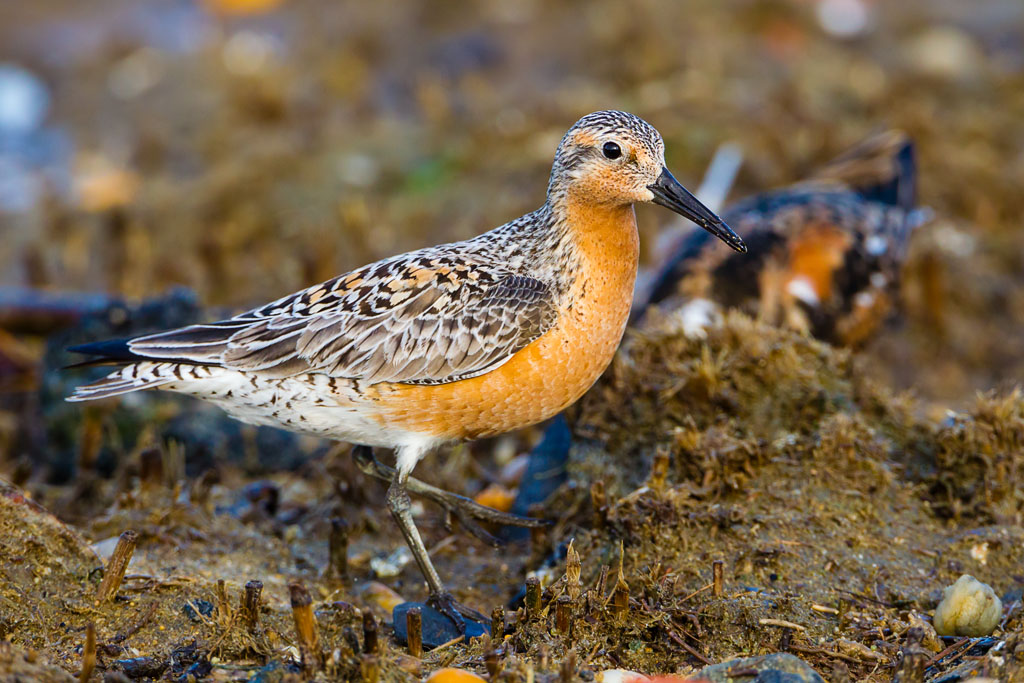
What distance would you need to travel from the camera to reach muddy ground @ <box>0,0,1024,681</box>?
14.6ft

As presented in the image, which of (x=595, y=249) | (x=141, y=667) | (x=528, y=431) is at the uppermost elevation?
(x=595, y=249)

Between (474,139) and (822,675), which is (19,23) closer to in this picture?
(474,139)

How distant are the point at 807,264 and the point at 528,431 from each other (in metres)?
2.26

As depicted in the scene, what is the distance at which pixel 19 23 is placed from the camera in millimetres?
14047

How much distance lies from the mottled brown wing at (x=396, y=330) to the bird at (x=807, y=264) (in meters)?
2.03

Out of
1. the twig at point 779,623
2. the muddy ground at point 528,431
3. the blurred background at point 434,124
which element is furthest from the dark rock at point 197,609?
the blurred background at point 434,124

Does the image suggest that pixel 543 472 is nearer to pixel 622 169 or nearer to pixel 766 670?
pixel 622 169

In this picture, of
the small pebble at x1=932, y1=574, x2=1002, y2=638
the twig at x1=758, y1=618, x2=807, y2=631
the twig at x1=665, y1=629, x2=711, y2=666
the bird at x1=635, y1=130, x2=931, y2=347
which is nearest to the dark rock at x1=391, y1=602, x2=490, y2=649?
the twig at x1=665, y1=629, x2=711, y2=666

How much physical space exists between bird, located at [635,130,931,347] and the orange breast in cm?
176

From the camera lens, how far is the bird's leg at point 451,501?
531 cm

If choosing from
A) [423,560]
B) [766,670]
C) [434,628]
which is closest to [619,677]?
[766,670]

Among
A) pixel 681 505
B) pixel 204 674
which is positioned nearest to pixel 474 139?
pixel 681 505

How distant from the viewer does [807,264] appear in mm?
7551

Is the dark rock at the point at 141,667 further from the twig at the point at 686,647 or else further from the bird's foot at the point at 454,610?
the twig at the point at 686,647
